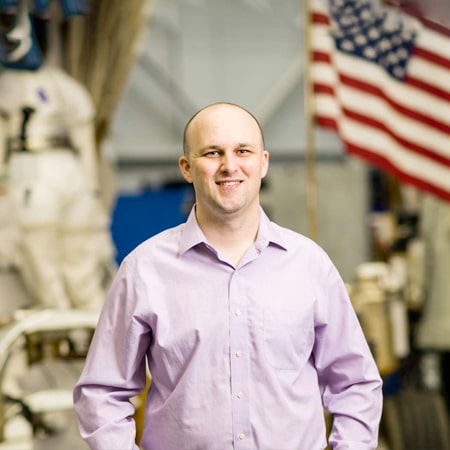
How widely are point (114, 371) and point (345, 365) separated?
491mm

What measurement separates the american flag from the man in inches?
95.2

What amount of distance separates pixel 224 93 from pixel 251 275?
6.28 m

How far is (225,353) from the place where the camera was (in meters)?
1.73

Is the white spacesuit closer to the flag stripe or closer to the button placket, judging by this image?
the flag stripe

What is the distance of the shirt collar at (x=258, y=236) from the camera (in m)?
1.79

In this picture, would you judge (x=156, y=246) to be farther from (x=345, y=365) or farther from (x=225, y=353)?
(x=345, y=365)

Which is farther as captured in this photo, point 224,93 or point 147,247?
point 224,93

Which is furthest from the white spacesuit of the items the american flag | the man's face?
the man's face

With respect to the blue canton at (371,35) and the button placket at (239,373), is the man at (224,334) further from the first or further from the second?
the blue canton at (371,35)

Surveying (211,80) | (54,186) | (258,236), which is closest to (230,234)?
(258,236)

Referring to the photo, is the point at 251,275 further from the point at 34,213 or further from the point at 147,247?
the point at 34,213

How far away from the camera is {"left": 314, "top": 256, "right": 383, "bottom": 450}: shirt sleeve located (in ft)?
5.94

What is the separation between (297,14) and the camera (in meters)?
7.97

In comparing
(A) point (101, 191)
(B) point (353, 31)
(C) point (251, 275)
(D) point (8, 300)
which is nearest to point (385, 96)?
(B) point (353, 31)
